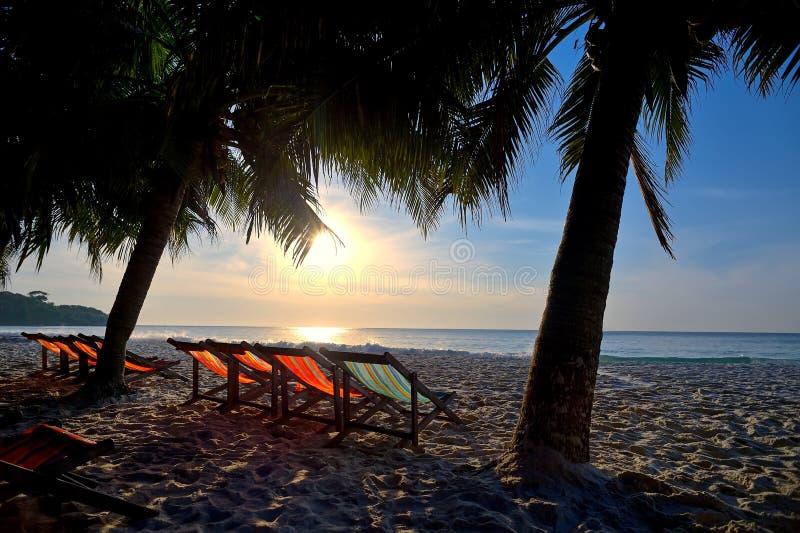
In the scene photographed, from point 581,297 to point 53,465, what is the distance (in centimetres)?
282

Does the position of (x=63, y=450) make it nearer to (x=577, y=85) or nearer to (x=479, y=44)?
(x=479, y=44)

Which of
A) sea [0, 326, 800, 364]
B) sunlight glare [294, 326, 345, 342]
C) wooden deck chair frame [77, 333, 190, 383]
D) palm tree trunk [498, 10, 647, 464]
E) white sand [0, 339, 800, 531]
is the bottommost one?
sunlight glare [294, 326, 345, 342]

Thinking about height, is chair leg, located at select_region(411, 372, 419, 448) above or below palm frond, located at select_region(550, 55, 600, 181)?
below

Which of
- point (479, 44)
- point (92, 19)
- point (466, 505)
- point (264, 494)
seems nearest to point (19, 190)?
point (92, 19)

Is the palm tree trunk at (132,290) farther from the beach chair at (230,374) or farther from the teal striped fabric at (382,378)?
the teal striped fabric at (382,378)

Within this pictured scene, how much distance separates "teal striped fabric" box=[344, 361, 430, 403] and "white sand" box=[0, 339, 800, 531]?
0.42 m

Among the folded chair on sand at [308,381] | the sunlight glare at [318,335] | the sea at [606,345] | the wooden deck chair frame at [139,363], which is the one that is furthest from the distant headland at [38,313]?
the folded chair on sand at [308,381]

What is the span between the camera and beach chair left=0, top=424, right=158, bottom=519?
6.27ft

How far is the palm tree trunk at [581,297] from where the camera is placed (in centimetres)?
270

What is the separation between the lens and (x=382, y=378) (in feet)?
11.8

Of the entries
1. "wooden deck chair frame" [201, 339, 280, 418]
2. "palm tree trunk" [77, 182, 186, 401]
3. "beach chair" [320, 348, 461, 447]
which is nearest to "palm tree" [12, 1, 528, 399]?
"palm tree trunk" [77, 182, 186, 401]

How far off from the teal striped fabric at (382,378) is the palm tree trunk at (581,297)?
1060 mm

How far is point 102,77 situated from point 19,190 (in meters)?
1.46

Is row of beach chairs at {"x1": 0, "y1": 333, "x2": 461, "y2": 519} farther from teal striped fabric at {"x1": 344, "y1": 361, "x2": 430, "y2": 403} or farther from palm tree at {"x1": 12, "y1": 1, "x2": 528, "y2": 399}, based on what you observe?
palm tree at {"x1": 12, "y1": 1, "x2": 528, "y2": 399}
